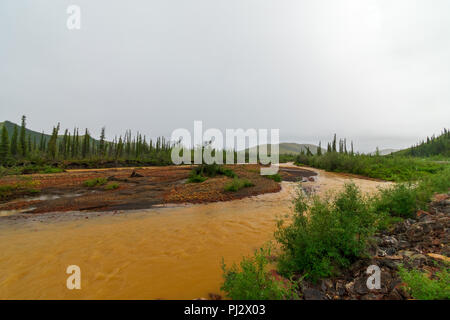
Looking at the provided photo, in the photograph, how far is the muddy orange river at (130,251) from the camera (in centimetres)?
321

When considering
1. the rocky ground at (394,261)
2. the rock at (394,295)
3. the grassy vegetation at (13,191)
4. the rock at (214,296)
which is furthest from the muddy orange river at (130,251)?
the grassy vegetation at (13,191)

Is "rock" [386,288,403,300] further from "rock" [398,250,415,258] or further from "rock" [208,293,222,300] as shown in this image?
"rock" [208,293,222,300]

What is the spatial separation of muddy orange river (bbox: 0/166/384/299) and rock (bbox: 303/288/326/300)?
1.49 metres

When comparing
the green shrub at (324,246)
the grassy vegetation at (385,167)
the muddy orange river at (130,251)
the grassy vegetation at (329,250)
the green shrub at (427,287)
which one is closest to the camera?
the green shrub at (427,287)

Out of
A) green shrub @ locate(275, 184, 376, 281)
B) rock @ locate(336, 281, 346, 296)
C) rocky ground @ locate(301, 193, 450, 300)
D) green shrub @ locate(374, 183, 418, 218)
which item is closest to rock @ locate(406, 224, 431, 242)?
rocky ground @ locate(301, 193, 450, 300)

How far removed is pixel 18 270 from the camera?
3.77m

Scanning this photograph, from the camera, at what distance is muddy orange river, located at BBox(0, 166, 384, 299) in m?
3.21

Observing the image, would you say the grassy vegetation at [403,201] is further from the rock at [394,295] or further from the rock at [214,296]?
the rock at [214,296]

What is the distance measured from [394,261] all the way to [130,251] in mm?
5648

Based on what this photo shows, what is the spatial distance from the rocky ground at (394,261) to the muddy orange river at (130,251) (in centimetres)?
194
